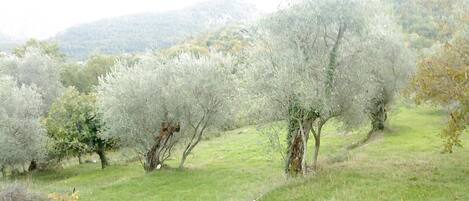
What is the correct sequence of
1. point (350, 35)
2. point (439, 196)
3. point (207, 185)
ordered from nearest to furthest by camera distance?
1. point (439, 196)
2. point (350, 35)
3. point (207, 185)

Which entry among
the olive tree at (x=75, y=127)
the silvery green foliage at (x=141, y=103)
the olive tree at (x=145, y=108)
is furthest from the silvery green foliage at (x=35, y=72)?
the silvery green foliage at (x=141, y=103)

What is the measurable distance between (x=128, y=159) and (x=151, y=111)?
17.8 meters

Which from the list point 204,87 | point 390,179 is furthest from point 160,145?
point 390,179

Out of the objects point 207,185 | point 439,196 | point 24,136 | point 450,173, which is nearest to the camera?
point 439,196

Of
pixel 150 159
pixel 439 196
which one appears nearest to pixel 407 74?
pixel 150 159

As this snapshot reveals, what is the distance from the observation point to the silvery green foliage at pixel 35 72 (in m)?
73.1

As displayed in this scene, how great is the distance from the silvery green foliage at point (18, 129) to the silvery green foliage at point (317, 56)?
29924 mm

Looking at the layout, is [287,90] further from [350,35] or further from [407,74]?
[407,74]

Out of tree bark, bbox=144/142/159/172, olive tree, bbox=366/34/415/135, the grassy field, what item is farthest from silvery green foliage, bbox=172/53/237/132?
olive tree, bbox=366/34/415/135

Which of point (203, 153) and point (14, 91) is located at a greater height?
point (14, 91)

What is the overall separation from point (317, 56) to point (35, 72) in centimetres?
5978

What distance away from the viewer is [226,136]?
6938 centimetres

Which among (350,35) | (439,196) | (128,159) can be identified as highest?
(350,35)

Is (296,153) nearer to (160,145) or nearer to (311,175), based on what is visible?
(311,175)
